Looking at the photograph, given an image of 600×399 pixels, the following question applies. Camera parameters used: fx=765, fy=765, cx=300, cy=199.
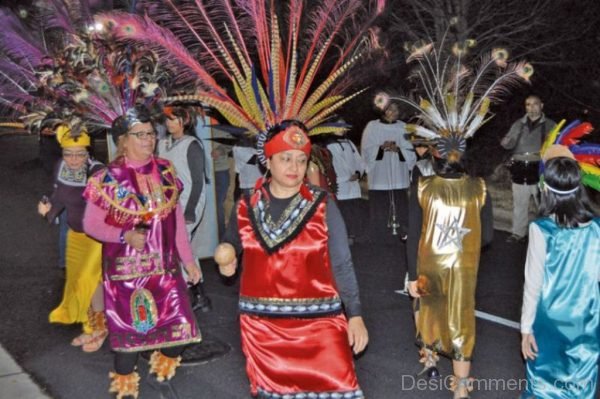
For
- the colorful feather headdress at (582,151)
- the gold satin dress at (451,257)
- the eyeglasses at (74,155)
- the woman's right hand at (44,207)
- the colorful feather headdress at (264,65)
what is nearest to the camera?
the colorful feather headdress at (264,65)

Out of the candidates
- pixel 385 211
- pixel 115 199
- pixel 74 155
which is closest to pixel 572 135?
pixel 115 199

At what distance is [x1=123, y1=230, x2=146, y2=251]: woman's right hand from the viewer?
4508 millimetres

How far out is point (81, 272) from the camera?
6.03m

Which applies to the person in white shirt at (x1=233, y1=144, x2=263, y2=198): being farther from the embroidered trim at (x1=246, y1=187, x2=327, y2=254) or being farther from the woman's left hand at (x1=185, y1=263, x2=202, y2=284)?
the embroidered trim at (x1=246, y1=187, x2=327, y2=254)

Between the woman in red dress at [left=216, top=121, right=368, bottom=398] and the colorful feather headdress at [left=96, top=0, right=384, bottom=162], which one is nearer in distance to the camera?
the woman in red dress at [left=216, top=121, right=368, bottom=398]

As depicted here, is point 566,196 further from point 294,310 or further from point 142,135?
point 142,135

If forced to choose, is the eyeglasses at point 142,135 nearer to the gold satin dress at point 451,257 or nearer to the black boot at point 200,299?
the gold satin dress at point 451,257

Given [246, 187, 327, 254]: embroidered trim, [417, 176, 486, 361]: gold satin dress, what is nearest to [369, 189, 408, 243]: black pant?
[417, 176, 486, 361]: gold satin dress

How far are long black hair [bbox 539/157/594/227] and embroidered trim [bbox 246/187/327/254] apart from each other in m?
1.20

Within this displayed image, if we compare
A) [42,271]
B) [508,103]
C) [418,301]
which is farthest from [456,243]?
[508,103]

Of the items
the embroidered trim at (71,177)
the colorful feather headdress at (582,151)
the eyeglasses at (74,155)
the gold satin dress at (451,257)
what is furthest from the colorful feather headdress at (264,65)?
the embroidered trim at (71,177)

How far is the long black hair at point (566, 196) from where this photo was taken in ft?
13.0

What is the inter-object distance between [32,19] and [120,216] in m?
1.98

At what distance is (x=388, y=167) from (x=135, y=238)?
577cm
